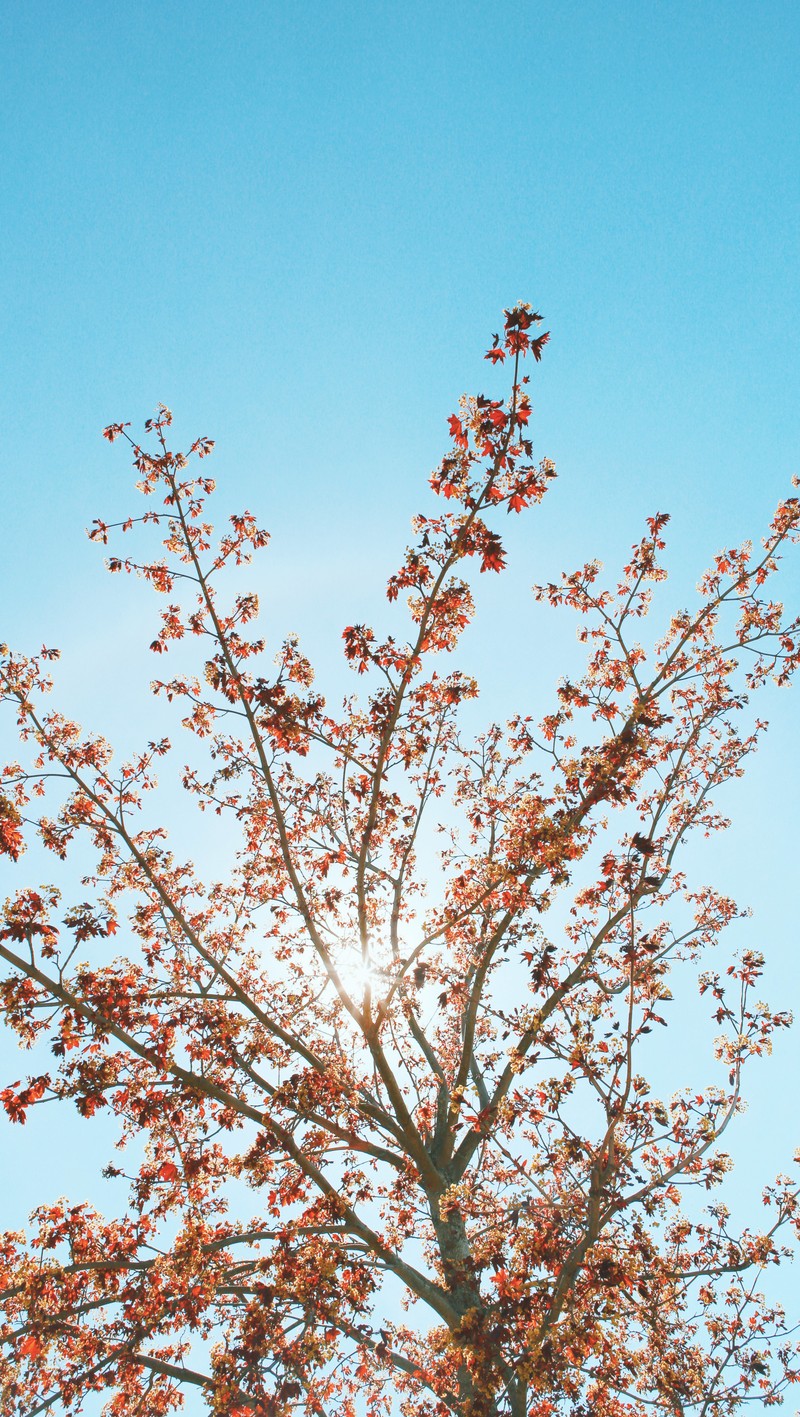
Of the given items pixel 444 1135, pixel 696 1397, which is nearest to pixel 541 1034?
pixel 444 1135

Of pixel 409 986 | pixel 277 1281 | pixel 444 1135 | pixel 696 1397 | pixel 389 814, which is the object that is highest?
pixel 389 814

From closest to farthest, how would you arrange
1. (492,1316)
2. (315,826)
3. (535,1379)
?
1. (535,1379)
2. (492,1316)
3. (315,826)

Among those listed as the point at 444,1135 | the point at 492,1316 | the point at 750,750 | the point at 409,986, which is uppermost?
the point at 750,750

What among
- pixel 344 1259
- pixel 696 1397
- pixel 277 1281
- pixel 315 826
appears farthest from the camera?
pixel 315 826

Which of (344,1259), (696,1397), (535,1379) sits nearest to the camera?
(535,1379)

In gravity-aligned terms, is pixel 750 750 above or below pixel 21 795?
below

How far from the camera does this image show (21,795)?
8.86m

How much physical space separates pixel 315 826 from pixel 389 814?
111cm

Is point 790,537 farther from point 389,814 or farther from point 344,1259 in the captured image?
point 344,1259

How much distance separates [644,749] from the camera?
8.67 metres

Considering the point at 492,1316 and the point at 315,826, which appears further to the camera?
the point at 315,826

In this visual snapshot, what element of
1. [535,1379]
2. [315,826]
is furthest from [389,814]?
[535,1379]

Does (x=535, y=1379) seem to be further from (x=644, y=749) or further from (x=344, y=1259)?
(x=644, y=749)

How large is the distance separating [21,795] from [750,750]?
10.1m
